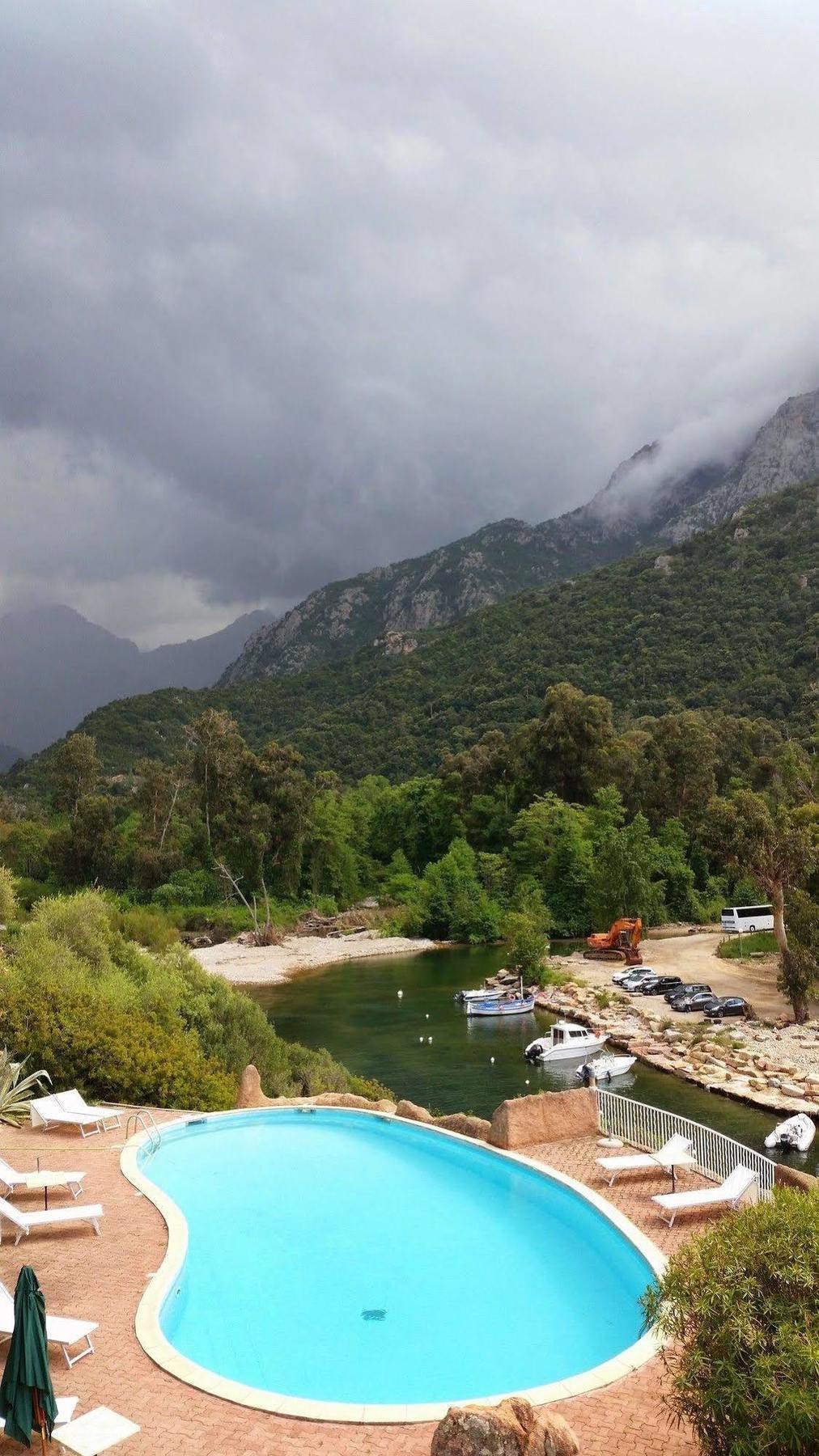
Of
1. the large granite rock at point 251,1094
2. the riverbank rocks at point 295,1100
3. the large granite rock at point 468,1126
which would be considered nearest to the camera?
the large granite rock at point 468,1126

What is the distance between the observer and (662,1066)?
950 inches

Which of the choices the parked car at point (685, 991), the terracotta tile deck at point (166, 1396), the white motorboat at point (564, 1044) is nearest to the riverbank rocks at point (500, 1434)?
the terracotta tile deck at point (166, 1396)

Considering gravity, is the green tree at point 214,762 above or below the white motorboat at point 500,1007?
above

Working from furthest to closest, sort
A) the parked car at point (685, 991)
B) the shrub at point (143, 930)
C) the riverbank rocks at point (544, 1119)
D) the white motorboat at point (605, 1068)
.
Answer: the shrub at point (143, 930)
the parked car at point (685, 991)
the white motorboat at point (605, 1068)
the riverbank rocks at point (544, 1119)

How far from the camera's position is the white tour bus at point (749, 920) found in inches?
1681

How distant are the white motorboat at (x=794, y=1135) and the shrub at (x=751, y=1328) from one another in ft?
47.0

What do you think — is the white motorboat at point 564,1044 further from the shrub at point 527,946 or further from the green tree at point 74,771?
the green tree at point 74,771

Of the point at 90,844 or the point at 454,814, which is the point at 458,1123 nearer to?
the point at 90,844

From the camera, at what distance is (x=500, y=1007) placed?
3180 cm

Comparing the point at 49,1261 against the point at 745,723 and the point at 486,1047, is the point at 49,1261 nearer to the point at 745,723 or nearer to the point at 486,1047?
the point at 486,1047

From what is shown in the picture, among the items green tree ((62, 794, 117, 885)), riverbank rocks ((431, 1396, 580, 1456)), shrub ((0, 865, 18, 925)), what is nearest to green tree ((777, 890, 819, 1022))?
shrub ((0, 865, 18, 925))

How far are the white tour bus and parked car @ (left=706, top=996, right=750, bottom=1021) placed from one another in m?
15.0

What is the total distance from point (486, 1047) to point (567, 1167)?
16.1m

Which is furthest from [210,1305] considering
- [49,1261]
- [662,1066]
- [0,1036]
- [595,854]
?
[595,854]
